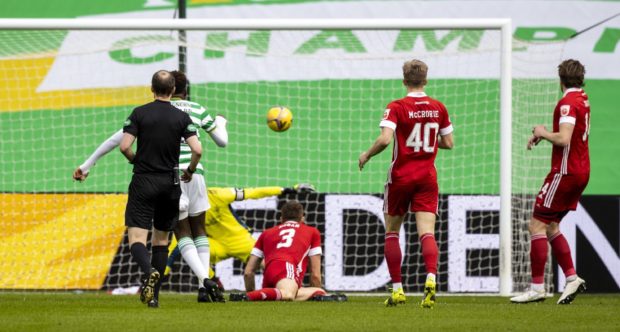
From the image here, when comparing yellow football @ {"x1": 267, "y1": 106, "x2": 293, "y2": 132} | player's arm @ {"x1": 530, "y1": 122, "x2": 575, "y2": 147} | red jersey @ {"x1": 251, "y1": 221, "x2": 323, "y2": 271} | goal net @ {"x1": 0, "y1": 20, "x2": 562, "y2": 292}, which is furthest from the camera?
goal net @ {"x1": 0, "y1": 20, "x2": 562, "y2": 292}

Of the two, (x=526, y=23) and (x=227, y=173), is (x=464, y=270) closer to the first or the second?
(x=227, y=173)

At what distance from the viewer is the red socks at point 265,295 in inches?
356

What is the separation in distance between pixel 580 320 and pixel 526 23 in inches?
395

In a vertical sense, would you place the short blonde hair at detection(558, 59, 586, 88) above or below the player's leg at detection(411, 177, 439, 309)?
above

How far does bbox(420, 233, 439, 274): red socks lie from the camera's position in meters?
8.20

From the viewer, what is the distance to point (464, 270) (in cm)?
1161

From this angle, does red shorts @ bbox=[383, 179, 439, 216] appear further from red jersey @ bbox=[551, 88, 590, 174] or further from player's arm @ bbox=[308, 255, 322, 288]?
player's arm @ bbox=[308, 255, 322, 288]

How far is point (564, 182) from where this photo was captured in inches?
350

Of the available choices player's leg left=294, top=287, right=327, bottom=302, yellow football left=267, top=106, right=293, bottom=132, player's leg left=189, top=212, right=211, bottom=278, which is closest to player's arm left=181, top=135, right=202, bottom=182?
player's leg left=189, top=212, right=211, bottom=278

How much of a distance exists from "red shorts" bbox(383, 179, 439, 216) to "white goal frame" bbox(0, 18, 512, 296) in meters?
2.37

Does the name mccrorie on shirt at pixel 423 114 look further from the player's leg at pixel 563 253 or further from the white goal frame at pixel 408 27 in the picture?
the white goal frame at pixel 408 27

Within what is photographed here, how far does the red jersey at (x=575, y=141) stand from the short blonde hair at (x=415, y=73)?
120cm

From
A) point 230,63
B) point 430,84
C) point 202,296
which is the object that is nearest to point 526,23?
point 430,84

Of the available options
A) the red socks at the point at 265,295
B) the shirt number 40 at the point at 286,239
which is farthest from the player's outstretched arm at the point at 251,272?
the red socks at the point at 265,295
